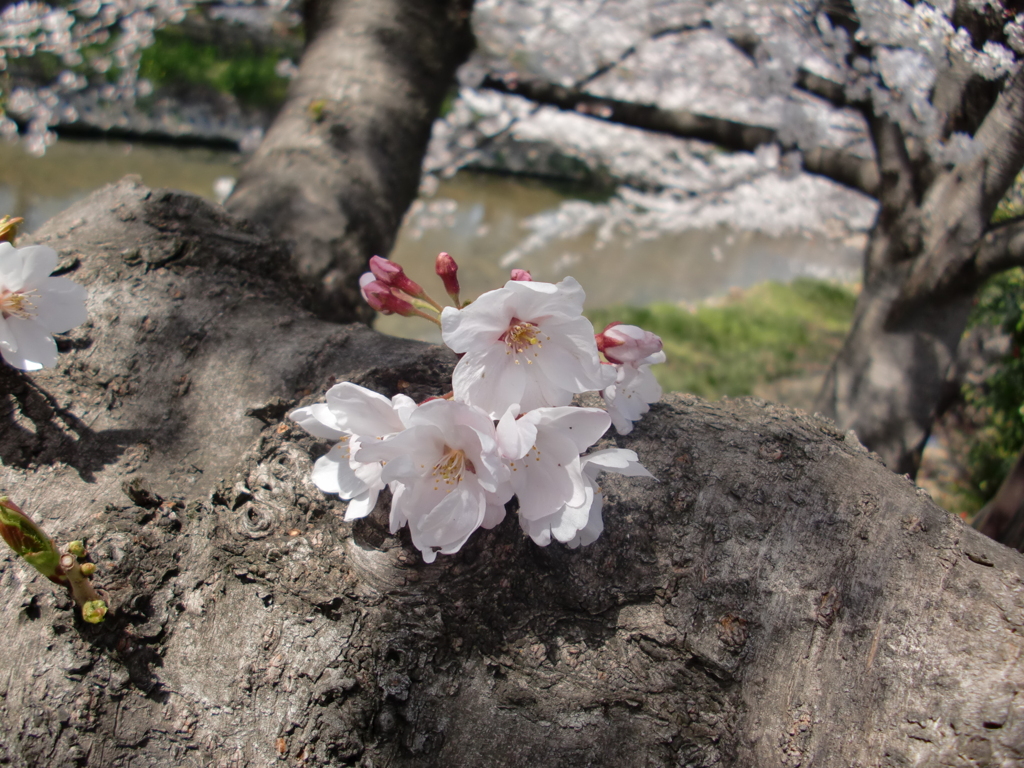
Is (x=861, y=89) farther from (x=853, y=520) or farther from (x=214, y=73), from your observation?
(x=214, y=73)

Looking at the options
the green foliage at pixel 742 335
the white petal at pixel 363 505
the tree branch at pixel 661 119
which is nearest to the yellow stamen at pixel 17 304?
the white petal at pixel 363 505

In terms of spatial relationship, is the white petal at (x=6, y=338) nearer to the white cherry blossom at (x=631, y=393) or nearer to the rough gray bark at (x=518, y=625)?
the rough gray bark at (x=518, y=625)

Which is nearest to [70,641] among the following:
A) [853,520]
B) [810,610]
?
[810,610]

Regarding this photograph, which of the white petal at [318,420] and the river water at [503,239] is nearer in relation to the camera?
the white petal at [318,420]

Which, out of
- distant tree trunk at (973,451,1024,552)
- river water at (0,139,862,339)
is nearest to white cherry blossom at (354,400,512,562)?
distant tree trunk at (973,451,1024,552)

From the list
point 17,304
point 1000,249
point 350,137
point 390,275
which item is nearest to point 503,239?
point 350,137

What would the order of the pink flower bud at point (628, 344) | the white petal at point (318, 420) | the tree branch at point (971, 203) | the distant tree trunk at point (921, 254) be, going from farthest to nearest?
the distant tree trunk at point (921, 254), the tree branch at point (971, 203), the pink flower bud at point (628, 344), the white petal at point (318, 420)
